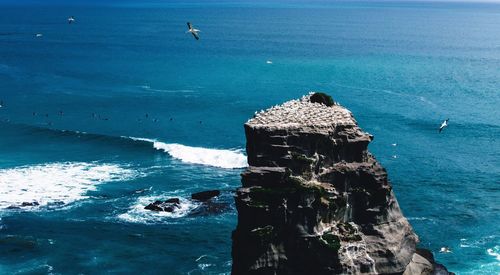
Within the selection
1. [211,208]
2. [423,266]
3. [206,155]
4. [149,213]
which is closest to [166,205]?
[149,213]

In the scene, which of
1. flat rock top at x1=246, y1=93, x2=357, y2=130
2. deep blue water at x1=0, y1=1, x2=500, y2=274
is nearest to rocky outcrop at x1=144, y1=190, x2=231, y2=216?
deep blue water at x1=0, y1=1, x2=500, y2=274

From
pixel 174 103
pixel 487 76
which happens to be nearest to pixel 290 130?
pixel 174 103

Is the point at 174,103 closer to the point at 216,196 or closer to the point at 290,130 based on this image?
the point at 216,196

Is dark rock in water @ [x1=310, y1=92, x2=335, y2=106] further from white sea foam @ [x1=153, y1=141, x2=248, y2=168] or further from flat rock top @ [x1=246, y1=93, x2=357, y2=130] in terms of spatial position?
white sea foam @ [x1=153, y1=141, x2=248, y2=168]

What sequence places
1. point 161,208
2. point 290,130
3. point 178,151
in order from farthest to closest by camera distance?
point 178,151, point 161,208, point 290,130

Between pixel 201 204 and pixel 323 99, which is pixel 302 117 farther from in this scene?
pixel 201 204

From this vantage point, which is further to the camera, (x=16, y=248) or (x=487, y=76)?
(x=487, y=76)
